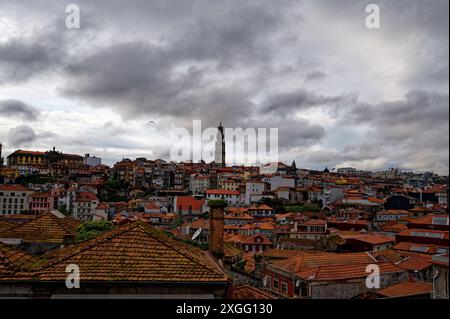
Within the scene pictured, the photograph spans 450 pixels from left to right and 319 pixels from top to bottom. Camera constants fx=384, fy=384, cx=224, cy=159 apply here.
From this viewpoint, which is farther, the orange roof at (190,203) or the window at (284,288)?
the orange roof at (190,203)

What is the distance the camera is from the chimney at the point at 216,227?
36.2 ft

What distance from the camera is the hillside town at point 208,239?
6.45m

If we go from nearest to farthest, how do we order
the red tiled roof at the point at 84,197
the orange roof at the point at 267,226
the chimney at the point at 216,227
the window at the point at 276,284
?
the chimney at the point at 216,227 < the window at the point at 276,284 < the orange roof at the point at 267,226 < the red tiled roof at the point at 84,197

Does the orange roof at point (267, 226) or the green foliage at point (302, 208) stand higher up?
the green foliage at point (302, 208)

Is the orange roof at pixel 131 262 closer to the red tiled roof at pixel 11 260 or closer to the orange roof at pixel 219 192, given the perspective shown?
the red tiled roof at pixel 11 260

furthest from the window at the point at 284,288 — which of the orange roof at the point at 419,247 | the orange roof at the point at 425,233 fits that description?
the orange roof at the point at 425,233

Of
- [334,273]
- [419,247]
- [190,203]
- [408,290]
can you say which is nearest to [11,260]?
[334,273]

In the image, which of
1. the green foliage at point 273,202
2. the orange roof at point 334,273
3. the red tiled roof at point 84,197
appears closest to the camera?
the orange roof at point 334,273

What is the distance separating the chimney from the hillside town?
3 centimetres

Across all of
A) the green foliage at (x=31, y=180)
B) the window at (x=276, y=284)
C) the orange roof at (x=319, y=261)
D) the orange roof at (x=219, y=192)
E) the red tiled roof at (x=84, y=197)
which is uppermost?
the green foliage at (x=31, y=180)

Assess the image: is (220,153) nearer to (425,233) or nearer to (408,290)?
(425,233)

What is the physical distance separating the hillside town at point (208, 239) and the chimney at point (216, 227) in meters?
0.03

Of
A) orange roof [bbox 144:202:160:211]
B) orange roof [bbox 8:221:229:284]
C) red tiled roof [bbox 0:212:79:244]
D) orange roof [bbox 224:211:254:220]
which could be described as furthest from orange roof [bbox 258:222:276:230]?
orange roof [bbox 8:221:229:284]
